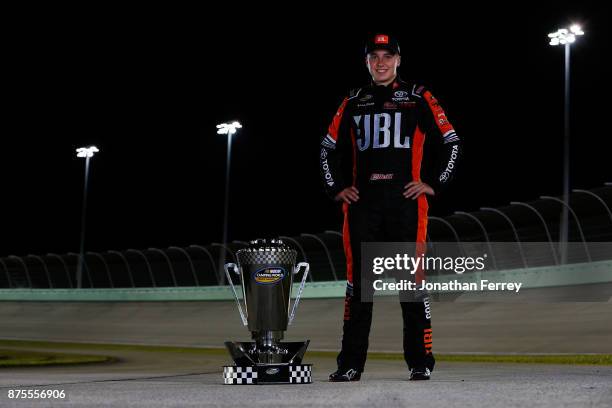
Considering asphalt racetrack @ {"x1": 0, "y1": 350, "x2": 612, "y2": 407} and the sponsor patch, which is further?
the sponsor patch

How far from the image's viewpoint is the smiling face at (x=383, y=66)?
6641 millimetres

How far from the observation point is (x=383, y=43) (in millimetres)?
6609

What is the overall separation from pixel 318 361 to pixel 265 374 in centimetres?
912

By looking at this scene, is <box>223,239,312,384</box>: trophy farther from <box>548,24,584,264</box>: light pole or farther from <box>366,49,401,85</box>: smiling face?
<box>548,24,584,264</box>: light pole

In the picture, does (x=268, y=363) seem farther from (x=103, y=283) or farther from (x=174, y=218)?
(x=174, y=218)

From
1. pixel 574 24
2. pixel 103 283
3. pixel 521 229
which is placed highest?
pixel 574 24

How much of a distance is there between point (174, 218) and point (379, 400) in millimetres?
80433

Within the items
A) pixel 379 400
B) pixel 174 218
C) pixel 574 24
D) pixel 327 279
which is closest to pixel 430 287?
pixel 327 279

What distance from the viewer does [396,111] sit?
6.54 meters

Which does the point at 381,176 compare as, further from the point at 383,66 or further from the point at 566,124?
the point at 566,124

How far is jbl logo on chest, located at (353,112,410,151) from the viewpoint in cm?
650

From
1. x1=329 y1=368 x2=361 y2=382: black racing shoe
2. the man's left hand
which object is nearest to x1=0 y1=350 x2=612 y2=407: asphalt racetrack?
x1=329 y1=368 x2=361 y2=382: black racing shoe

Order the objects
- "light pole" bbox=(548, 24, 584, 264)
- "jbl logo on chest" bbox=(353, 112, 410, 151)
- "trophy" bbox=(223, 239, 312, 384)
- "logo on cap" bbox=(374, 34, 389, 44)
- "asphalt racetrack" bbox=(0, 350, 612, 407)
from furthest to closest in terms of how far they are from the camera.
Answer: "light pole" bbox=(548, 24, 584, 264) → "logo on cap" bbox=(374, 34, 389, 44) → "jbl logo on chest" bbox=(353, 112, 410, 151) → "trophy" bbox=(223, 239, 312, 384) → "asphalt racetrack" bbox=(0, 350, 612, 407)

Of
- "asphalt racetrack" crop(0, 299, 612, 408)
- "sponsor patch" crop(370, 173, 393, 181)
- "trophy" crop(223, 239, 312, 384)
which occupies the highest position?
"sponsor patch" crop(370, 173, 393, 181)
